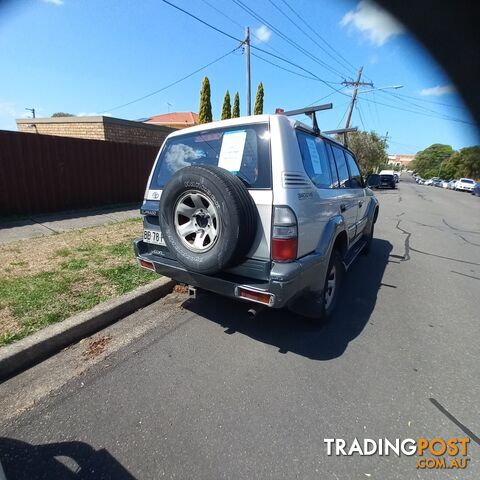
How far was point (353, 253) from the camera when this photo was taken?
4309 millimetres

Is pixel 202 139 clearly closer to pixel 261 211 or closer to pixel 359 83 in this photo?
pixel 261 211

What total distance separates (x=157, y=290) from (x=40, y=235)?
144 inches

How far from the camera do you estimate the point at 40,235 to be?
19.1 feet

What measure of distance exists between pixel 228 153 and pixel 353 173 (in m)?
2.82

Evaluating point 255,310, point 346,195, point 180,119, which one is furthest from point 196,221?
point 180,119

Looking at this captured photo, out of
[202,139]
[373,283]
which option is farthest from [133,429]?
[373,283]

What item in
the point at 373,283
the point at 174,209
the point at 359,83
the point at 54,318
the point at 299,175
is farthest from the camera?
the point at 359,83

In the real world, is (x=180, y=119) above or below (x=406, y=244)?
above

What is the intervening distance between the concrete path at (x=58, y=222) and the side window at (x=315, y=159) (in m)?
5.49

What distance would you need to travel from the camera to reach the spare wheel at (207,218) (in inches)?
88.9

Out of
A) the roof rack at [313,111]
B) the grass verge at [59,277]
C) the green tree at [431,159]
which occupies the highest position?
the green tree at [431,159]

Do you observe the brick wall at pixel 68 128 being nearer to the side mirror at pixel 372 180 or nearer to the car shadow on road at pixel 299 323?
the side mirror at pixel 372 180

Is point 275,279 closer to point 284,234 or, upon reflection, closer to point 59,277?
point 284,234

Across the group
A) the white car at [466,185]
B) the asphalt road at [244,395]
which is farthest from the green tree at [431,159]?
the asphalt road at [244,395]
